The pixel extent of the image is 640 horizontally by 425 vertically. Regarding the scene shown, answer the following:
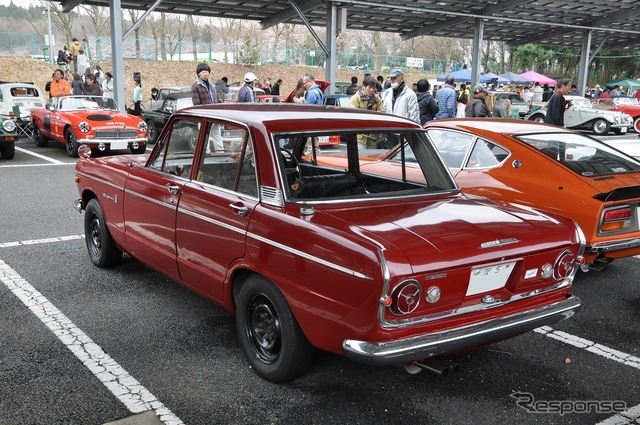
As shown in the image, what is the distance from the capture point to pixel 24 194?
915cm

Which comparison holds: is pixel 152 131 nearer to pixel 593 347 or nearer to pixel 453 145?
pixel 453 145

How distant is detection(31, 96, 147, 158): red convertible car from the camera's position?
12.8 metres

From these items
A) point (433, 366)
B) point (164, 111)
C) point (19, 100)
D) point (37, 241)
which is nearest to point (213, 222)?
point (433, 366)

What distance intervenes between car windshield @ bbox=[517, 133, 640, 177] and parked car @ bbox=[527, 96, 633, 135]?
1717 centimetres

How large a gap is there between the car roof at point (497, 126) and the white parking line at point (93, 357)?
4.11 m

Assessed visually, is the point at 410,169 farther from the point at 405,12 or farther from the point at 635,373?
the point at 405,12

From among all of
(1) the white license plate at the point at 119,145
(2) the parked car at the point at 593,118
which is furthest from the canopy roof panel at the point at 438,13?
(1) the white license plate at the point at 119,145

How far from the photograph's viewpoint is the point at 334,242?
2980 mm

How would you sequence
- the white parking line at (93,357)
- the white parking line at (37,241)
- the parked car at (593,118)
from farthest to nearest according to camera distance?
the parked car at (593,118) < the white parking line at (37,241) < the white parking line at (93,357)

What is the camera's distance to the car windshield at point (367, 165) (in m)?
3.91

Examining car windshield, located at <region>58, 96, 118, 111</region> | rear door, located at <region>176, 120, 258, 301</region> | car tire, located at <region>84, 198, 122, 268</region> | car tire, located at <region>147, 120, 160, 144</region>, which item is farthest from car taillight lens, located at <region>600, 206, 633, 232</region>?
car tire, located at <region>147, 120, 160, 144</region>

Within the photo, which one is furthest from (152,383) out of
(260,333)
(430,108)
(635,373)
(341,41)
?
(341,41)

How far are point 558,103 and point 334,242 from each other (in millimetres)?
8754

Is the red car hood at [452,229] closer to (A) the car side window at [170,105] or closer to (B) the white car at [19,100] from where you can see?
(A) the car side window at [170,105]
